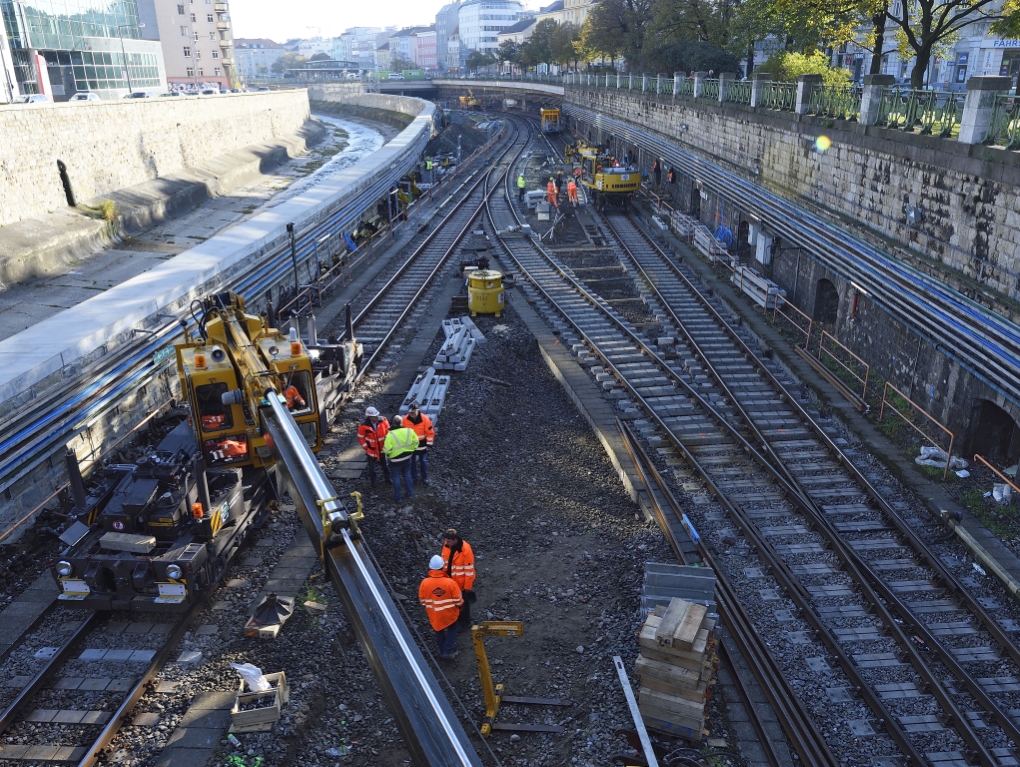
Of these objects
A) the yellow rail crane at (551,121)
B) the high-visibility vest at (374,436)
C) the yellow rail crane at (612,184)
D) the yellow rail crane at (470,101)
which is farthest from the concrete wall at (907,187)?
the yellow rail crane at (470,101)

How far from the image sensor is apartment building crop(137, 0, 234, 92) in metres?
90.6

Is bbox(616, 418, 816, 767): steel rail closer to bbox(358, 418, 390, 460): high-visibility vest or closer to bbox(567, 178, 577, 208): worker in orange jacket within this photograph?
bbox(358, 418, 390, 460): high-visibility vest

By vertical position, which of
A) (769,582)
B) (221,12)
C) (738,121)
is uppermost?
(221,12)

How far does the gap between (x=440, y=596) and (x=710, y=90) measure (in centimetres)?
2784

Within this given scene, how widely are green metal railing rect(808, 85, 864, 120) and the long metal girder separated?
17.0 metres

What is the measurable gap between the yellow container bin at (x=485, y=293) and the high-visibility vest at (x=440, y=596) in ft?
42.0

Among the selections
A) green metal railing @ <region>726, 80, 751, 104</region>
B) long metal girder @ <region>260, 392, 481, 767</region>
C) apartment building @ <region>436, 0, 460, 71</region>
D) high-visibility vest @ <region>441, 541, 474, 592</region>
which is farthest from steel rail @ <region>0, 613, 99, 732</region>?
apartment building @ <region>436, 0, 460, 71</region>

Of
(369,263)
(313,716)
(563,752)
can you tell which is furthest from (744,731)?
(369,263)

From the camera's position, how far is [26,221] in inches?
1055

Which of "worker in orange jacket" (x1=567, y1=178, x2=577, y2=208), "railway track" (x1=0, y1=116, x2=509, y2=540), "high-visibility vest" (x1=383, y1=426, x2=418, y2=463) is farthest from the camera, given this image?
"worker in orange jacket" (x1=567, y1=178, x2=577, y2=208)

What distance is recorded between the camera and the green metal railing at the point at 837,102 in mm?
18691

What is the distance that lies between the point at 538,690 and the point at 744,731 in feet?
7.07

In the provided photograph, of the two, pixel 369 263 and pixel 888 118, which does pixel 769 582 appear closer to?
pixel 888 118

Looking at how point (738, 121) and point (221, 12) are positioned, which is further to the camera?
point (221, 12)
